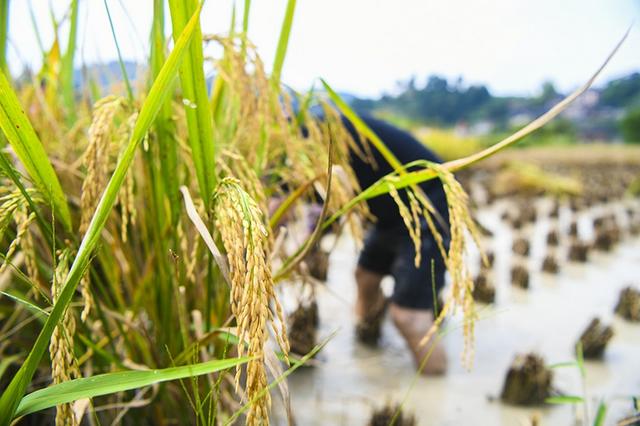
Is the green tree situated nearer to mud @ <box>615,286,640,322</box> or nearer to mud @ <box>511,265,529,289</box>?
mud @ <box>511,265,529,289</box>

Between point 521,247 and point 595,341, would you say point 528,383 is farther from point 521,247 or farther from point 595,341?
point 521,247

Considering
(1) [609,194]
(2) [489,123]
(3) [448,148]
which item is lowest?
(1) [609,194]

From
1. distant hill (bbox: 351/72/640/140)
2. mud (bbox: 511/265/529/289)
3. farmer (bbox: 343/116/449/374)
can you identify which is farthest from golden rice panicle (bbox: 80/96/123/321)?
distant hill (bbox: 351/72/640/140)

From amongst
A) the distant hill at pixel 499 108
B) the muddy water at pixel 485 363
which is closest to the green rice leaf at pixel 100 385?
the muddy water at pixel 485 363

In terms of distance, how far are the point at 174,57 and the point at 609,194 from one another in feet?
35.1

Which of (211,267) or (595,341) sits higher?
(211,267)

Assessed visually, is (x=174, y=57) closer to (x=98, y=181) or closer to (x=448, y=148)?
(x=98, y=181)

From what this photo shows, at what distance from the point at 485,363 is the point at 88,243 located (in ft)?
7.47

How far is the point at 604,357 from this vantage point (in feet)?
8.44

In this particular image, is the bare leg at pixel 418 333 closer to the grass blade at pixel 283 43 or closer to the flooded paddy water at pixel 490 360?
the flooded paddy water at pixel 490 360

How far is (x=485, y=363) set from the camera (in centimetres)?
241

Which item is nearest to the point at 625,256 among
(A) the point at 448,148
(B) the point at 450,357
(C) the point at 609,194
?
(B) the point at 450,357

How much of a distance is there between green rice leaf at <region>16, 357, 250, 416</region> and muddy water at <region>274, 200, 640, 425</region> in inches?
23.5

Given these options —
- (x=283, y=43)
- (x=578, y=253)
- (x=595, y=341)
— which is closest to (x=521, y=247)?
(x=578, y=253)
